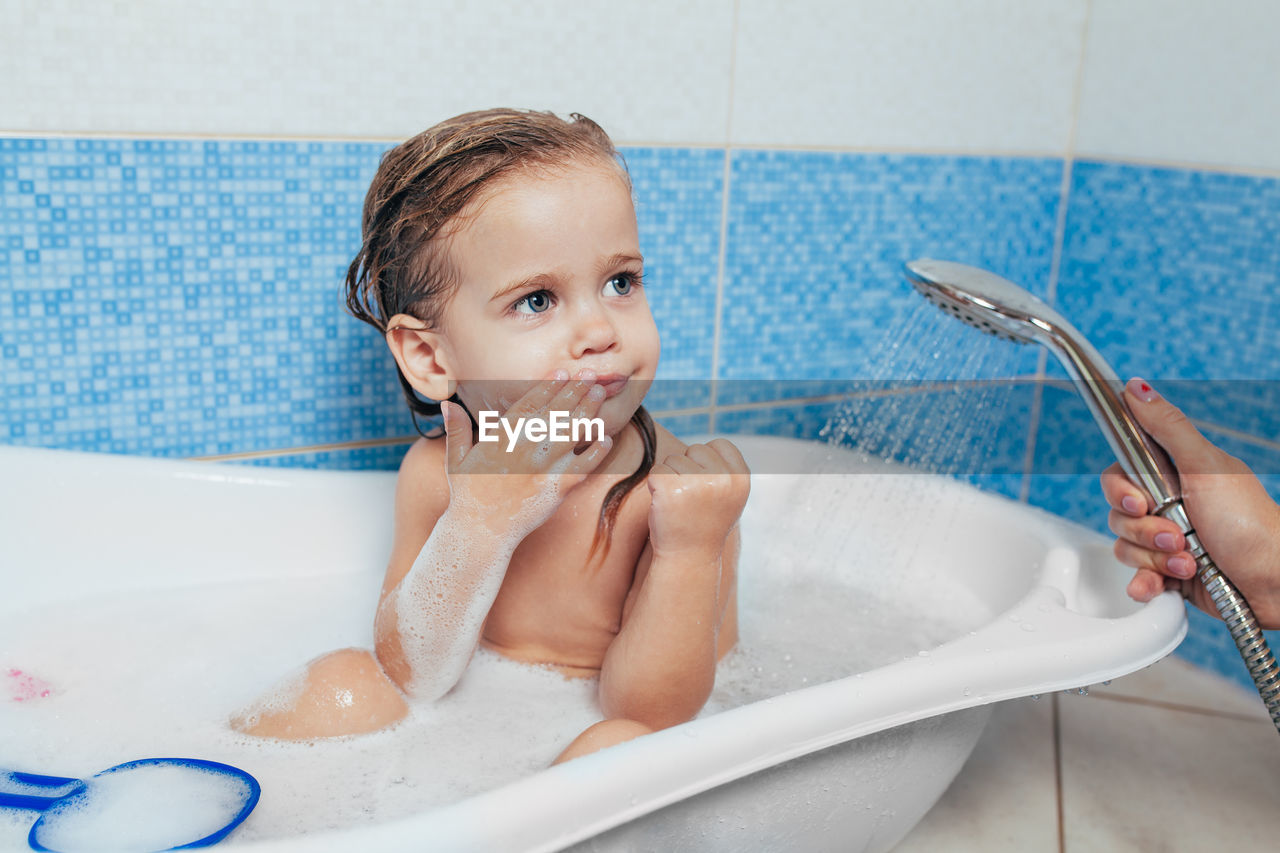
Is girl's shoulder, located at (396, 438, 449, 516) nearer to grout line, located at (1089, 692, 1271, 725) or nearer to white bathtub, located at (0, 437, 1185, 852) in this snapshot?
white bathtub, located at (0, 437, 1185, 852)

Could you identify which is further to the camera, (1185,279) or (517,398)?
(1185,279)

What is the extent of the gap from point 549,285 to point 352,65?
0.45 m

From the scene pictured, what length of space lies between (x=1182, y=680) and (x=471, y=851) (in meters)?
1.21

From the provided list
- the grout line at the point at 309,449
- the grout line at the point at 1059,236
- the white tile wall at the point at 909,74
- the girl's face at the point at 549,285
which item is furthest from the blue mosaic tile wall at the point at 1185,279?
the grout line at the point at 309,449

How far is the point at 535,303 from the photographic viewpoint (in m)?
0.91

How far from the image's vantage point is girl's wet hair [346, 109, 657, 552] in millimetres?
909

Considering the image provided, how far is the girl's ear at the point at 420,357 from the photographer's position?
97cm

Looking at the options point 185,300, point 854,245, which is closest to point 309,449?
point 185,300

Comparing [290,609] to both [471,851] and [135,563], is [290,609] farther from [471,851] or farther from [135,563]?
[471,851]

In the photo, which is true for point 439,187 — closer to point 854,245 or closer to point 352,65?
point 352,65

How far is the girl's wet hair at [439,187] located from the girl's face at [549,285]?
1 centimetres

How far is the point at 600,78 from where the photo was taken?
129 cm

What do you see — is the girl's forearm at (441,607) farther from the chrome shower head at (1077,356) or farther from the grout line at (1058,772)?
the grout line at (1058,772)

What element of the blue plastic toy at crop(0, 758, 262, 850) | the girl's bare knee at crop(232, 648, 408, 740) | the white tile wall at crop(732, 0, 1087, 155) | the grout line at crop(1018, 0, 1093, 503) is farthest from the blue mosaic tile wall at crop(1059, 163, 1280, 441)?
the blue plastic toy at crop(0, 758, 262, 850)
